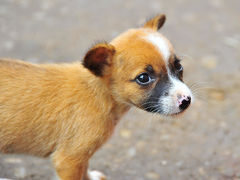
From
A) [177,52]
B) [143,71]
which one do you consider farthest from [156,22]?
[177,52]

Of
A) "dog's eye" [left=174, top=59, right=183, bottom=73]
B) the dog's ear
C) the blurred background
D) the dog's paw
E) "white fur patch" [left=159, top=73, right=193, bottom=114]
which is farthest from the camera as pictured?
the blurred background

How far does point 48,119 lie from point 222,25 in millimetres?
5376

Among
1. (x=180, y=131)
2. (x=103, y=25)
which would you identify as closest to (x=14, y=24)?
(x=103, y=25)

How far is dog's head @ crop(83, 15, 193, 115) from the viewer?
4.21m

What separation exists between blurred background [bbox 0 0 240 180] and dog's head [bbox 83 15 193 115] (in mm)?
1401

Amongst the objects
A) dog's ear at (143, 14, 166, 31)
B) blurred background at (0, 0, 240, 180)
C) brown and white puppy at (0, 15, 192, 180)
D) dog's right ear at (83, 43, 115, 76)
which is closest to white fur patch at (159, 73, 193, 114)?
brown and white puppy at (0, 15, 192, 180)

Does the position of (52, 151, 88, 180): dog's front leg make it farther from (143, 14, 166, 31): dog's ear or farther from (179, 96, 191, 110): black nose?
(143, 14, 166, 31): dog's ear

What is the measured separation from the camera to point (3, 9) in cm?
862

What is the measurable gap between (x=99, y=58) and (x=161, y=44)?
0.65m

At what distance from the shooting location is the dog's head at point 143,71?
4215 millimetres

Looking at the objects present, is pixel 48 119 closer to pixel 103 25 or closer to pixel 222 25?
pixel 103 25

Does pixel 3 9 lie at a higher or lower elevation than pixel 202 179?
higher

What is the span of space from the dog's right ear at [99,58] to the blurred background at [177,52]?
1.55m

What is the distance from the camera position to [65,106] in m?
4.56
